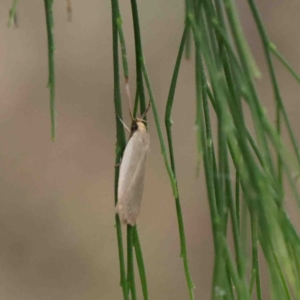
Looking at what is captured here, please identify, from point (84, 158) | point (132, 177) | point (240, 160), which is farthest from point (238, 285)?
point (84, 158)

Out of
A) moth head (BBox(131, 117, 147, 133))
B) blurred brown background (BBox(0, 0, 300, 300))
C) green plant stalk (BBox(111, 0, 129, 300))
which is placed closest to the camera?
green plant stalk (BBox(111, 0, 129, 300))

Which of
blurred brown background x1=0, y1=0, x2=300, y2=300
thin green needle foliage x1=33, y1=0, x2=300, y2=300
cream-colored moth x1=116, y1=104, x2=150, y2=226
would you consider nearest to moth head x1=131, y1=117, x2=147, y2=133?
cream-colored moth x1=116, y1=104, x2=150, y2=226

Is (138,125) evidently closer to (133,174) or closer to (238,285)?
(133,174)

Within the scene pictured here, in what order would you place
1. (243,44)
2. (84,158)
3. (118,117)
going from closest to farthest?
(243,44) → (118,117) → (84,158)

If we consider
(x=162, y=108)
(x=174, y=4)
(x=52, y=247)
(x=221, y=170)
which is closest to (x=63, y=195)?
(x=52, y=247)

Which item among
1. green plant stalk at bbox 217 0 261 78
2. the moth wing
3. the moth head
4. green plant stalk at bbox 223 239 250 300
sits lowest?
green plant stalk at bbox 223 239 250 300

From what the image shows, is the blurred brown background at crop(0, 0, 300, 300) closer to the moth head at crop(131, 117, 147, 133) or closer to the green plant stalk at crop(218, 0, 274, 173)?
the moth head at crop(131, 117, 147, 133)

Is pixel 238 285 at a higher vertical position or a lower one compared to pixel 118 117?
lower
